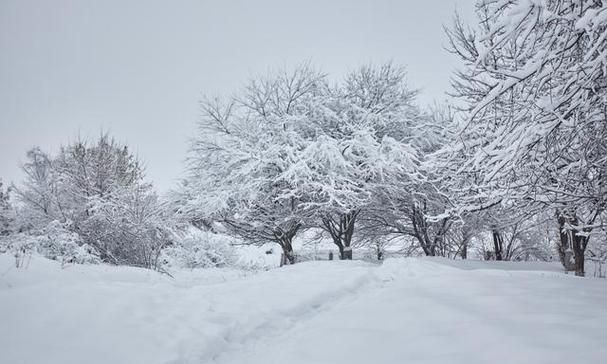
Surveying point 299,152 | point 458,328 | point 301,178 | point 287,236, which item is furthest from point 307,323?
point 287,236

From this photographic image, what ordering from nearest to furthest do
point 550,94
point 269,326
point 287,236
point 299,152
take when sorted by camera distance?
1. point 550,94
2. point 269,326
3. point 299,152
4. point 287,236

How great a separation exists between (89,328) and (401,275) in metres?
5.45

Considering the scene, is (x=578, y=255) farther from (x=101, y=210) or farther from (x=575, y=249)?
(x=101, y=210)

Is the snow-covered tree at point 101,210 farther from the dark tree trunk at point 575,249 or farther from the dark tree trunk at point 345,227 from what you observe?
the dark tree trunk at point 575,249

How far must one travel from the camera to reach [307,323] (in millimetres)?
4121

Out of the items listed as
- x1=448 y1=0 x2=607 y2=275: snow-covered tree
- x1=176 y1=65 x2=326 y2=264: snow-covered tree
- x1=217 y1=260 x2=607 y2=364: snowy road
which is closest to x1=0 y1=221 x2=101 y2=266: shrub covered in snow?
x1=176 y1=65 x2=326 y2=264: snow-covered tree

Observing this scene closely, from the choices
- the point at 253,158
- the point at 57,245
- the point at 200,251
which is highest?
the point at 253,158

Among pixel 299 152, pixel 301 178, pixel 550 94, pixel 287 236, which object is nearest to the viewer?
pixel 550 94

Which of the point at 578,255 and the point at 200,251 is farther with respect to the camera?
the point at 200,251

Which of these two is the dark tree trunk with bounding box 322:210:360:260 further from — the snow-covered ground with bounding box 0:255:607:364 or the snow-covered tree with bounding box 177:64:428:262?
the snow-covered ground with bounding box 0:255:607:364

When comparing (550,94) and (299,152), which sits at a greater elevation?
(299,152)

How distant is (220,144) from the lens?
465 inches

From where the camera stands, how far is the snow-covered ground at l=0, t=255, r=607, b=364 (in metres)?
2.75

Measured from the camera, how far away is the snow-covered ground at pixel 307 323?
9.02ft
